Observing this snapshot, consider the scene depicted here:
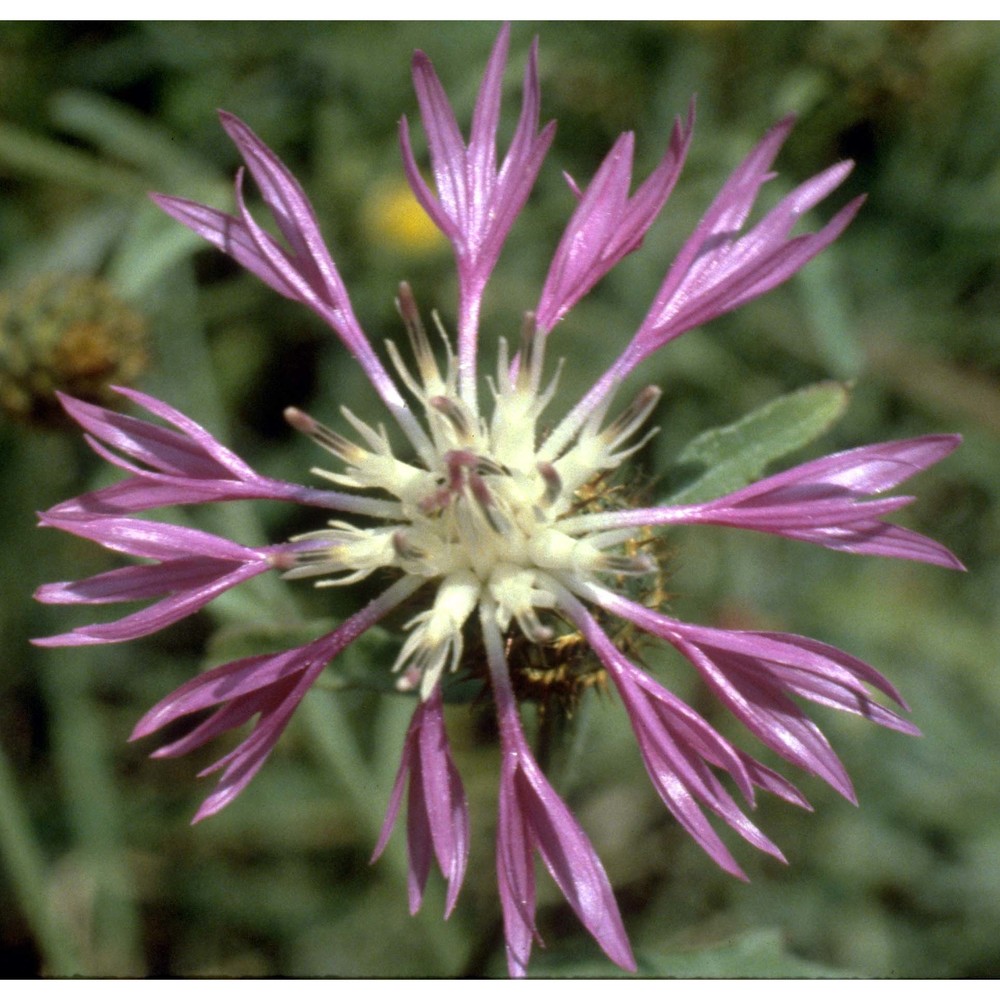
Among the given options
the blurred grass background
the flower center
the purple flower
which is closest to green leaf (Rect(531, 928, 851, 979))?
the purple flower

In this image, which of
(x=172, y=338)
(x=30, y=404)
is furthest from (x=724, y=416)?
(x=30, y=404)

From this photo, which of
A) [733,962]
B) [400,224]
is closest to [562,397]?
[400,224]

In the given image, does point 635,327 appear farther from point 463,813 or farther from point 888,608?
point 463,813

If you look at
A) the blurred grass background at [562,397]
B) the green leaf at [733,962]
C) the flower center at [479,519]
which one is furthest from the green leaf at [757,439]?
the blurred grass background at [562,397]

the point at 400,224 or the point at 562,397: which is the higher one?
the point at 400,224

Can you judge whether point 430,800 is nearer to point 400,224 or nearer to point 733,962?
point 733,962

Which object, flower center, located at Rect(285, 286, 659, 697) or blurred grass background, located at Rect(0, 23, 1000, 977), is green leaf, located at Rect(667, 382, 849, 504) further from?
blurred grass background, located at Rect(0, 23, 1000, 977)
